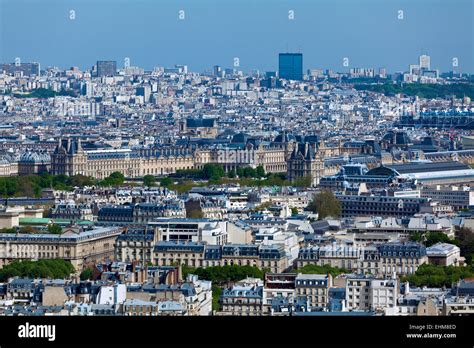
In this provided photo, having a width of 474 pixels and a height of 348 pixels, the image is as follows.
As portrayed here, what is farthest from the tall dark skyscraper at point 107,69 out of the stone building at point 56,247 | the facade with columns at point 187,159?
the stone building at point 56,247

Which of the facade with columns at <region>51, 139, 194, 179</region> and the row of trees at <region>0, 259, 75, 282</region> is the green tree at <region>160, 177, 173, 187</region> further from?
the row of trees at <region>0, 259, 75, 282</region>

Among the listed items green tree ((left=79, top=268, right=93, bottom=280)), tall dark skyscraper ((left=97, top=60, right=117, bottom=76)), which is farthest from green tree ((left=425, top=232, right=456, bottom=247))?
tall dark skyscraper ((left=97, top=60, right=117, bottom=76))

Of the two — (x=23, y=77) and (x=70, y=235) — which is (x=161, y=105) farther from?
(x=70, y=235)

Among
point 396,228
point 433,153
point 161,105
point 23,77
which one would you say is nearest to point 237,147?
point 433,153

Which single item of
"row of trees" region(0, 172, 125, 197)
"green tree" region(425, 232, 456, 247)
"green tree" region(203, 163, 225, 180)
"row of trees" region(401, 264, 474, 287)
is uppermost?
"green tree" region(203, 163, 225, 180)

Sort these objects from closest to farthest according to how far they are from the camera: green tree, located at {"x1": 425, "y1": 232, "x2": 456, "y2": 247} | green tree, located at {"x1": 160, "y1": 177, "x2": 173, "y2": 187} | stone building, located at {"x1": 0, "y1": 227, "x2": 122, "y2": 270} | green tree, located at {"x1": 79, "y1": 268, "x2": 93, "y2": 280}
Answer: green tree, located at {"x1": 79, "y1": 268, "x2": 93, "y2": 280}
stone building, located at {"x1": 0, "y1": 227, "x2": 122, "y2": 270}
green tree, located at {"x1": 425, "y1": 232, "x2": 456, "y2": 247}
green tree, located at {"x1": 160, "y1": 177, "x2": 173, "y2": 187}

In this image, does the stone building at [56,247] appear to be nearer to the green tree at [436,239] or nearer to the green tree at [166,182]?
the green tree at [436,239]
